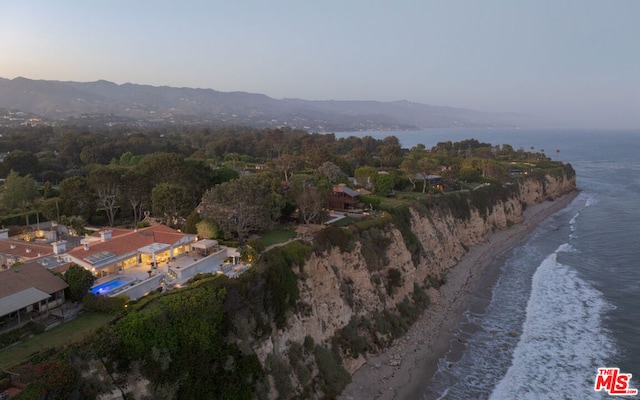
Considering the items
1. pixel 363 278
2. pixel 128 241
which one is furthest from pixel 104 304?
pixel 363 278

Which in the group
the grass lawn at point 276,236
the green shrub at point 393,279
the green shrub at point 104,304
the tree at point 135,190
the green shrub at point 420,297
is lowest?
the green shrub at point 420,297

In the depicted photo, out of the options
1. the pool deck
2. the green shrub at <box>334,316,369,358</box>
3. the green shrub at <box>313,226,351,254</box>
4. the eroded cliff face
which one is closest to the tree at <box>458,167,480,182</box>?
the eroded cliff face

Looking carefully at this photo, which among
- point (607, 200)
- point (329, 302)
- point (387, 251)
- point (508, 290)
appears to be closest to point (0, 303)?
point (329, 302)

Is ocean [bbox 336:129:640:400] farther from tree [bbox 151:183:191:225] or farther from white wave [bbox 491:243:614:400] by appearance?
tree [bbox 151:183:191:225]

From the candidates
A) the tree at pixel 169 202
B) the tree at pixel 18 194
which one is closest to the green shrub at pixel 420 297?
the tree at pixel 169 202

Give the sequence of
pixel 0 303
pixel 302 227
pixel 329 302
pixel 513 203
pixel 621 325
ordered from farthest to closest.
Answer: pixel 513 203 → pixel 302 227 → pixel 621 325 → pixel 329 302 → pixel 0 303

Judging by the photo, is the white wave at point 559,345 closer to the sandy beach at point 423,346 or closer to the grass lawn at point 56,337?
the sandy beach at point 423,346

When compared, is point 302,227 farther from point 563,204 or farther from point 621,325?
point 563,204

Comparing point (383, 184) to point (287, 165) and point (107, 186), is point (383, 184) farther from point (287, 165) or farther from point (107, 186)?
point (107, 186)
